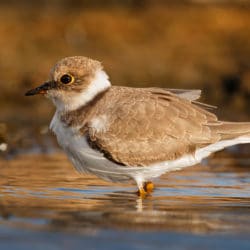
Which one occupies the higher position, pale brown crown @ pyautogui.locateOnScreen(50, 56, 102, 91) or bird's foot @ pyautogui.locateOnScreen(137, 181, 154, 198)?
pale brown crown @ pyautogui.locateOnScreen(50, 56, 102, 91)

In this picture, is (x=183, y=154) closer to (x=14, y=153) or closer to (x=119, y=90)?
(x=119, y=90)

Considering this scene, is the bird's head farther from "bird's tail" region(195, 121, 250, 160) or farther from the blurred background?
the blurred background

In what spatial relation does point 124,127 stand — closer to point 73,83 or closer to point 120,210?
point 73,83

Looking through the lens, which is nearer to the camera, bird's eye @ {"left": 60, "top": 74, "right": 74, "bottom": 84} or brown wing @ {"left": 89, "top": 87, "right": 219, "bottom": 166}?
brown wing @ {"left": 89, "top": 87, "right": 219, "bottom": 166}

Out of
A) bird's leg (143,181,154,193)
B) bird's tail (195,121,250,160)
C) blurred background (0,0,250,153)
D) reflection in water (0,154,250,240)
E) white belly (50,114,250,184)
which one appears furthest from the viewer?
blurred background (0,0,250,153)

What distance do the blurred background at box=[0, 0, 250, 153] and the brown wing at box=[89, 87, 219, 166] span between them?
23.8 feet

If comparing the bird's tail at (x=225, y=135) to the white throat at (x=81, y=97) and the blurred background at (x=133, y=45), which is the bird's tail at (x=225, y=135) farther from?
the blurred background at (x=133, y=45)

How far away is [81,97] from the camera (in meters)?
9.66

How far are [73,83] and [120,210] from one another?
1.71m

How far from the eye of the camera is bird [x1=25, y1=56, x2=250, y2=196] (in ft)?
30.8

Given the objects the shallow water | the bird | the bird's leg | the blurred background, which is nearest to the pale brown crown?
the bird

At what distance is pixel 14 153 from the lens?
13258mm

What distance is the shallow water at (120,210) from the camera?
7.26 m

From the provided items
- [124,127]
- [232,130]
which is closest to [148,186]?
[124,127]
